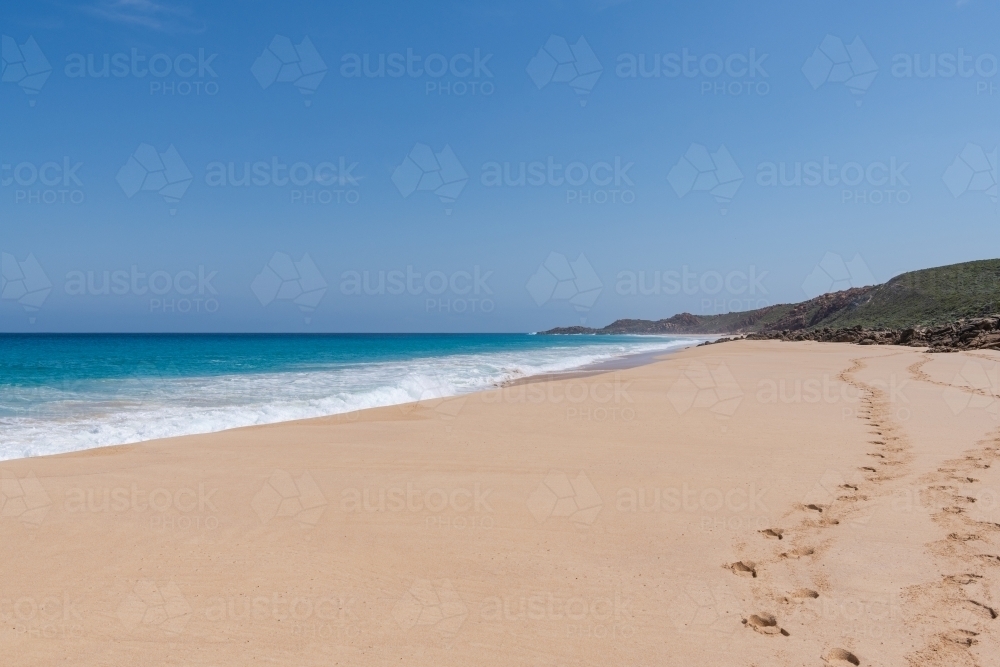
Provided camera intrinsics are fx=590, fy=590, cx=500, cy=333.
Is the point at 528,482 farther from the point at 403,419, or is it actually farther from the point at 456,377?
the point at 456,377

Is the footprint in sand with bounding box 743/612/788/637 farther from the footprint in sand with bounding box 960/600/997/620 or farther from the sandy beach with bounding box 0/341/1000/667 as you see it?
the footprint in sand with bounding box 960/600/997/620

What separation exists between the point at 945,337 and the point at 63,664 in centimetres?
3179

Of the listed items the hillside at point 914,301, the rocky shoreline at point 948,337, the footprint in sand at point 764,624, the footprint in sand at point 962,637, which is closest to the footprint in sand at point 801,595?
the footprint in sand at point 764,624

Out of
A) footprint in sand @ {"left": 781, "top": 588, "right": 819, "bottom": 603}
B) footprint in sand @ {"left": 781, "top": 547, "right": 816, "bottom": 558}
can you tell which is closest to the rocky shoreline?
footprint in sand @ {"left": 781, "top": 547, "right": 816, "bottom": 558}

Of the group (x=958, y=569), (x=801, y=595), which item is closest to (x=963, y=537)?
(x=958, y=569)

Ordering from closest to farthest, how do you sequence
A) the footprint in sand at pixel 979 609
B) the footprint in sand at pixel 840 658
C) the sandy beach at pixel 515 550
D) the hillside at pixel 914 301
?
the footprint in sand at pixel 840 658 < the sandy beach at pixel 515 550 < the footprint in sand at pixel 979 609 < the hillside at pixel 914 301

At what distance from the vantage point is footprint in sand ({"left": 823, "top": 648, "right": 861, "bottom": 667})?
110 inches

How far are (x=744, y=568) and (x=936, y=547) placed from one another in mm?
1419

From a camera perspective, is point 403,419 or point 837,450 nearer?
point 837,450

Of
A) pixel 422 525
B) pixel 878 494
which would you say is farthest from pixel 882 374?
pixel 422 525

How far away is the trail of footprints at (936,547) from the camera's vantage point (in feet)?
9.72

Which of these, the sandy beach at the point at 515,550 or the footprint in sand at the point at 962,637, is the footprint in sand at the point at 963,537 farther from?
the footprint in sand at the point at 962,637

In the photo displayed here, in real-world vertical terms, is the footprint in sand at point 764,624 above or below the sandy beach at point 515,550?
below

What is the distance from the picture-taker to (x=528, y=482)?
19.6 feet
